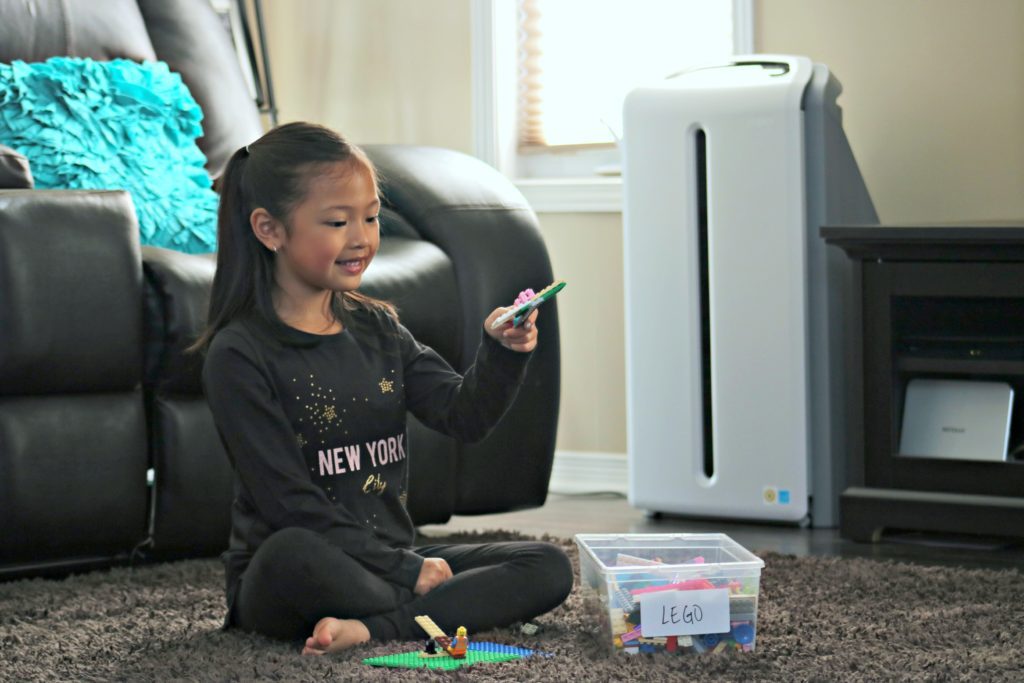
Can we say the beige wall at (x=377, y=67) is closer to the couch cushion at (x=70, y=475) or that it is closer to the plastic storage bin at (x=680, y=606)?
the couch cushion at (x=70, y=475)

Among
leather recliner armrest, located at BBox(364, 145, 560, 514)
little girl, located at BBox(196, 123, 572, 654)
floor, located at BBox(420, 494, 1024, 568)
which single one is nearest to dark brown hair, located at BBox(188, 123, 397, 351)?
little girl, located at BBox(196, 123, 572, 654)

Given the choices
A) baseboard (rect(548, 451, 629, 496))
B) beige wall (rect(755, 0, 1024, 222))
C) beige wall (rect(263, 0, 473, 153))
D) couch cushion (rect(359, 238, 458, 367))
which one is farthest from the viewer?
beige wall (rect(263, 0, 473, 153))

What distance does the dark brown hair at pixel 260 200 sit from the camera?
4.64ft

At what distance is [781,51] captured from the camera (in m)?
2.52

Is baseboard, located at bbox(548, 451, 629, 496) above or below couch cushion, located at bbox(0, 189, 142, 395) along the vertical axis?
below

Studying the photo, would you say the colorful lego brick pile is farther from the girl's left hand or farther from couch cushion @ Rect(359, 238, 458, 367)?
couch cushion @ Rect(359, 238, 458, 367)

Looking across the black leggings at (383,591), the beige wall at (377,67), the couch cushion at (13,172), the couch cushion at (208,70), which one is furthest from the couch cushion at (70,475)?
the beige wall at (377,67)

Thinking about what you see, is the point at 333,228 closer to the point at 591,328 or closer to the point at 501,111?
the point at 591,328

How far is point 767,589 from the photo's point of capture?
1.66 metres

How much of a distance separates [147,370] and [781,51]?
51.7 inches

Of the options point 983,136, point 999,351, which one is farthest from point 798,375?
point 983,136

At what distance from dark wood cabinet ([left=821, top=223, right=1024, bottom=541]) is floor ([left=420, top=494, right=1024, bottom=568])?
3 cm

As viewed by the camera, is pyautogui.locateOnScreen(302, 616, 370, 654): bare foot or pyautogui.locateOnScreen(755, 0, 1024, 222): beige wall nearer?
pyautogui.locateOnScreen(302, 616, 370, 654): bare foot

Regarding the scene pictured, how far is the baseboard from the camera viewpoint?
2.68 meters
